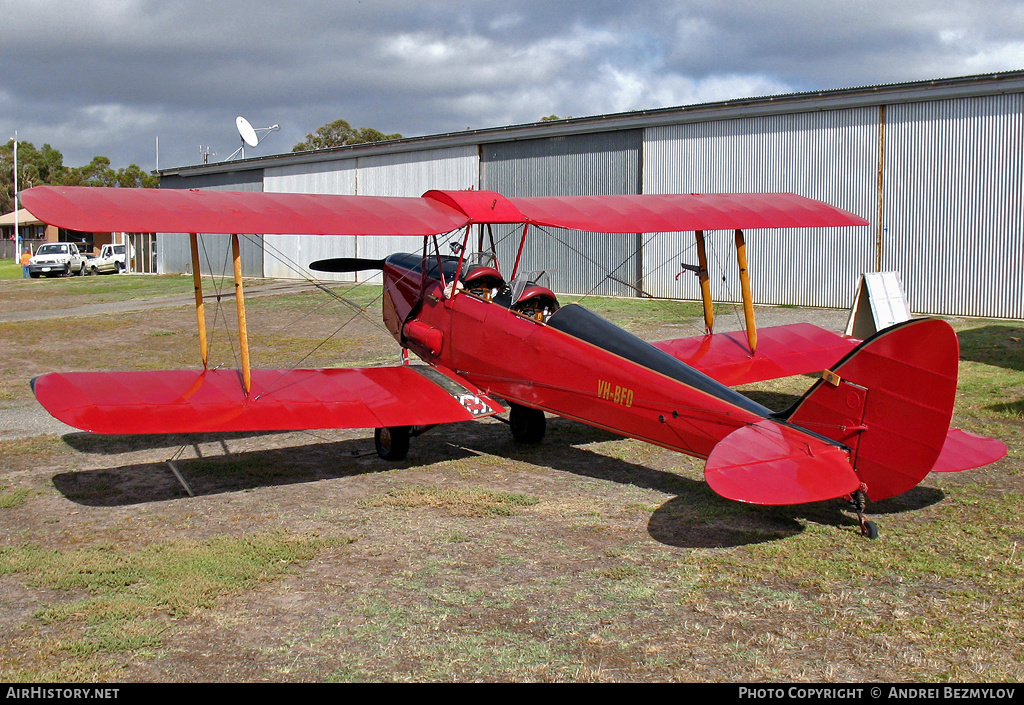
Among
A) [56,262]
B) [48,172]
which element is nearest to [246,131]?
[56,262]

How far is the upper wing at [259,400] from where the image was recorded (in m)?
6.59

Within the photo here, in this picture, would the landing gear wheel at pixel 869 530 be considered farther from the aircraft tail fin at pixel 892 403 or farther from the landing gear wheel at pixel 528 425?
the landing gear wheel at pixel 528 425

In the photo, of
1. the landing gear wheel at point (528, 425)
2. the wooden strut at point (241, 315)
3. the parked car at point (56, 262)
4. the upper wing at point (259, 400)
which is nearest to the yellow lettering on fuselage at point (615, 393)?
the upper wing at point (259, 400)

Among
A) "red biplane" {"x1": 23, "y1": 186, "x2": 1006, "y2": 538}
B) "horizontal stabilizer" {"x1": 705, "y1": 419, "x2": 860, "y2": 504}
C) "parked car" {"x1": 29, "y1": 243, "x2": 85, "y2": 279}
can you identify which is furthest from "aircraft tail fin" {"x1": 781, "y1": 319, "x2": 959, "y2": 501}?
"parked car" {"x1": 29, "y1": 243, "x2": 85, "y2": 279}

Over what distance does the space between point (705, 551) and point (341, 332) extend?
1338 cm

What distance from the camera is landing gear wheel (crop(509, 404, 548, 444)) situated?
344 inches

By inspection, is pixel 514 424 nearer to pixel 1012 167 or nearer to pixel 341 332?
pixel 341 332

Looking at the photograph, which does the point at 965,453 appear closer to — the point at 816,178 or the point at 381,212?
the point at 381,212

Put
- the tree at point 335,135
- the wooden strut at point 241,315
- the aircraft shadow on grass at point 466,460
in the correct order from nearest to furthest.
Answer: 1. the aircraft shadow on grass at point 466,460
2. the wooden strut at point 241,315
3. the tree at point 335,135

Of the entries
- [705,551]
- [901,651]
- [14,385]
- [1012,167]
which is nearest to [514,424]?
[705,551]

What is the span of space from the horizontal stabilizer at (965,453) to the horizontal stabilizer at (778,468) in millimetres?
594

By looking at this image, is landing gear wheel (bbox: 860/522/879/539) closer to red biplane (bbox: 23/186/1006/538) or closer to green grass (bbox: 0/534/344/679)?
red biplane (bbox: 23/186/1006/538)

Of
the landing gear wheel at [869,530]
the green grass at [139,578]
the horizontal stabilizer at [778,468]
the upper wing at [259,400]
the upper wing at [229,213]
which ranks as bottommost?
the green grass at [139,578]

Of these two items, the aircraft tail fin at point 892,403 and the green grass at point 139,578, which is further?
the aircraft tail fin at point 892,403
